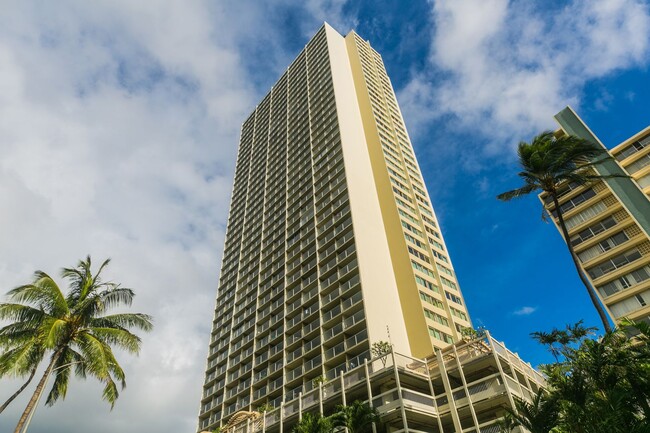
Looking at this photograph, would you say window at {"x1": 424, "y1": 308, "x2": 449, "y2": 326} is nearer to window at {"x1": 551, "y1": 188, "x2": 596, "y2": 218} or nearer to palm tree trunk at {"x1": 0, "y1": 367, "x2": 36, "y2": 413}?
window at {"x1": 551, "y1": 188, "x2": 596, "y2": 218}

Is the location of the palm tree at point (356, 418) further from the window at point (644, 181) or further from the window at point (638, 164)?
the window at point (638, 164)

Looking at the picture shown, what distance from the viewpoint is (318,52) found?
90.2 meters

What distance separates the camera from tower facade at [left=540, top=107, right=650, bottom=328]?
44.8 metres

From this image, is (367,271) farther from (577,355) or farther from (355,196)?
(577,355)

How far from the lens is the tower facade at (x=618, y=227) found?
44.8m

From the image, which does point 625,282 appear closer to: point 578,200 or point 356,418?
point 578,200

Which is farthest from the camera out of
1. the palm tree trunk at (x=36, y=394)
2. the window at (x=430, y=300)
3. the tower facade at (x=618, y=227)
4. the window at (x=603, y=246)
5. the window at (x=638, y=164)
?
the window at (x=638, y=164)

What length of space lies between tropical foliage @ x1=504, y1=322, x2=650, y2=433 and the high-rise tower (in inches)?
906

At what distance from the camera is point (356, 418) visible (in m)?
22.8

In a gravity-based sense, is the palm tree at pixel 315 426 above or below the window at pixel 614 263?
below

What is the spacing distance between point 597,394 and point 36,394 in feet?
86.3

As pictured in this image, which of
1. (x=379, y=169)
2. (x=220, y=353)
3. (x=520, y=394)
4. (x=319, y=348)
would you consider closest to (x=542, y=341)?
(x=520, y=394)

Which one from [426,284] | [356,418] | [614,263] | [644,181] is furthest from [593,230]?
[356,418]

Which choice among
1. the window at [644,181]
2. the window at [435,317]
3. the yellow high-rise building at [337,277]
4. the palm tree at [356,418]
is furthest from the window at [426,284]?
the window at [644,181]
